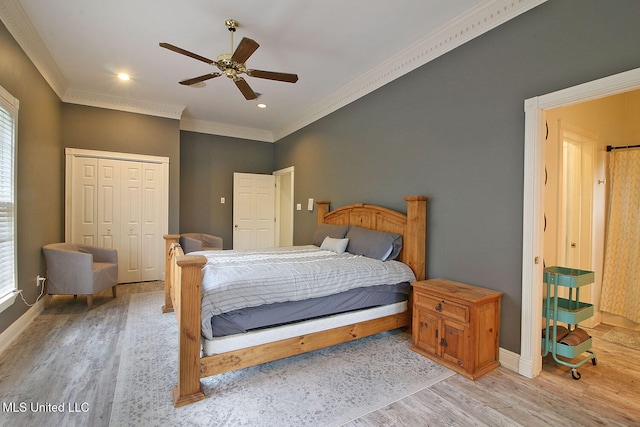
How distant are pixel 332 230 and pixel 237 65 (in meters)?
2.31

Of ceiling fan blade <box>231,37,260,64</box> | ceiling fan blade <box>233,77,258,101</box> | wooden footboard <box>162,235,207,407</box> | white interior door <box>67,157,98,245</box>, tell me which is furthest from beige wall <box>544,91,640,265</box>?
white interior door <box>67,157,98,245</box>

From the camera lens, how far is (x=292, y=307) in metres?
2.31

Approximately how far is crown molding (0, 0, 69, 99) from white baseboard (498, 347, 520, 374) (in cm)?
490

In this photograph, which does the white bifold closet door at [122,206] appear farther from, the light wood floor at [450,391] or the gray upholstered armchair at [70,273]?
the light wood floor at [450,391]

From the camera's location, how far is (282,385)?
2.08 metres

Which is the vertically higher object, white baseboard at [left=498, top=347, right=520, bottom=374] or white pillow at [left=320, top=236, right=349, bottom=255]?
white pillow at [left=320, top=236, right=349, bottom=255]

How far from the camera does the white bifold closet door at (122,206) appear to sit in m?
4.47

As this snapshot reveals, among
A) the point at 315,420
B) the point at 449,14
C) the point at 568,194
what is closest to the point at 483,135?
the point at 449,14

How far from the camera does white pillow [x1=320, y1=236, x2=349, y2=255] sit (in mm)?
3619

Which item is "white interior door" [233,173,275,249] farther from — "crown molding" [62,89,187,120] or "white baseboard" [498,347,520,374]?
"white baseboard" [498,347,520,374]

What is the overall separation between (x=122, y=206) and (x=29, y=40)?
243 centimetres

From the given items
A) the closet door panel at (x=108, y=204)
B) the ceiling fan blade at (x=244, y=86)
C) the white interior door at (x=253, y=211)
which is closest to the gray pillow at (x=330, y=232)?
the ceiling fan blade at (x=244, y=86)

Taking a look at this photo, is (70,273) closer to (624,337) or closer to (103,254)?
(103,254)

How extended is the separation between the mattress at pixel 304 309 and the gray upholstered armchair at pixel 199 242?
3.24m
